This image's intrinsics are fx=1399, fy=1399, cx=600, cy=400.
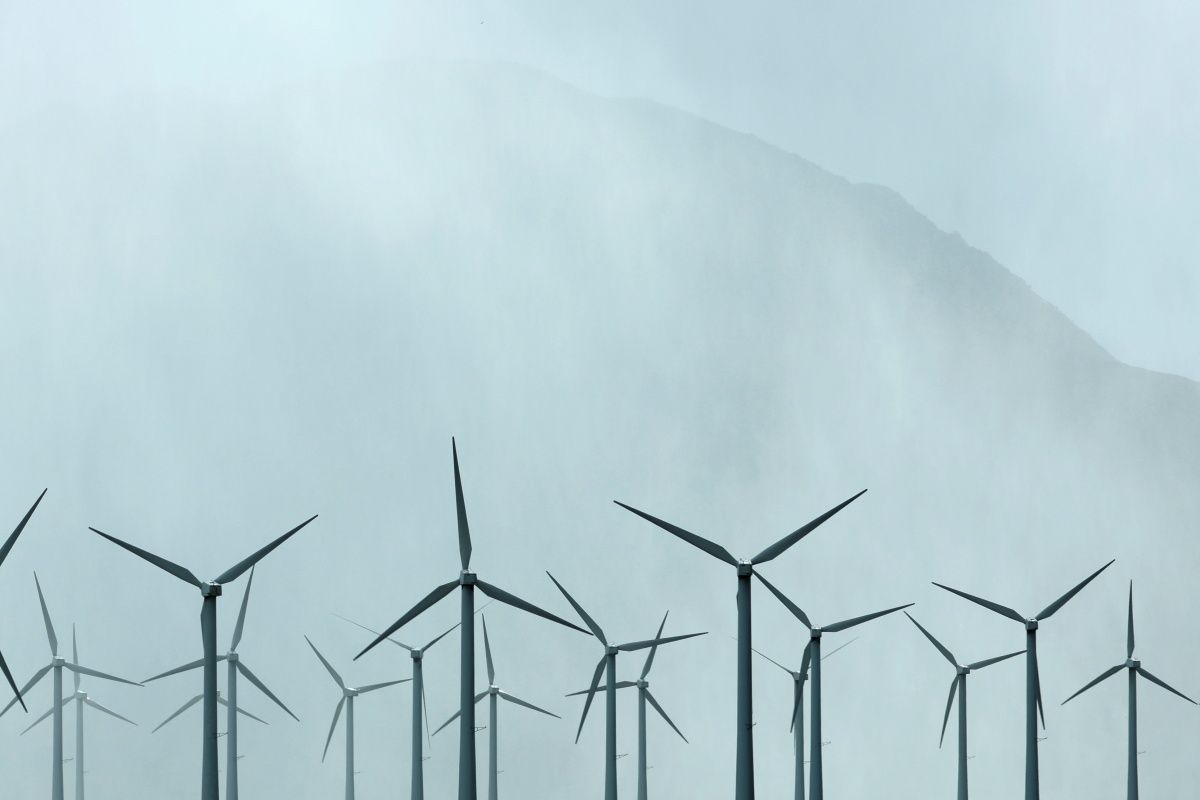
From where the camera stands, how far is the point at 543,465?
179 metres

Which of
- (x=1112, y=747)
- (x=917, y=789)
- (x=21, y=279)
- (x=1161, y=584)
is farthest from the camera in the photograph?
(x=21, y=279)

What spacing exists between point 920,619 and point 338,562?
2693 inches

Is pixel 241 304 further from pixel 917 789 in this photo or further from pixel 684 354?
pixel 917 789

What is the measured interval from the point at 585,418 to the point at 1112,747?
74.4 m

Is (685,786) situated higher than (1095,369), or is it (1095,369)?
(1095,369)

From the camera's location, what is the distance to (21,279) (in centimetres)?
17850

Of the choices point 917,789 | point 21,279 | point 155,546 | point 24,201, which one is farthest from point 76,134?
point 917,789

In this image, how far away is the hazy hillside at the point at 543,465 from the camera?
153375 millimetres

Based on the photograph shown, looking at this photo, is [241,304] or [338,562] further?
[241,304]

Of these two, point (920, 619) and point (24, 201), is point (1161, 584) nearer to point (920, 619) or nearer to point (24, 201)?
point (920, 619)

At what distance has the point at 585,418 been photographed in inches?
7210

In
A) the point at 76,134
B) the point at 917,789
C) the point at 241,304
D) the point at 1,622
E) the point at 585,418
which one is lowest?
the point at 917,789

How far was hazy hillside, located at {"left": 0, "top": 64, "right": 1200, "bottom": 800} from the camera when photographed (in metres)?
153

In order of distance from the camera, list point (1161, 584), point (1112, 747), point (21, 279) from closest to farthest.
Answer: point (1112, 747) < point (1161, 584) < point (21, 279)
